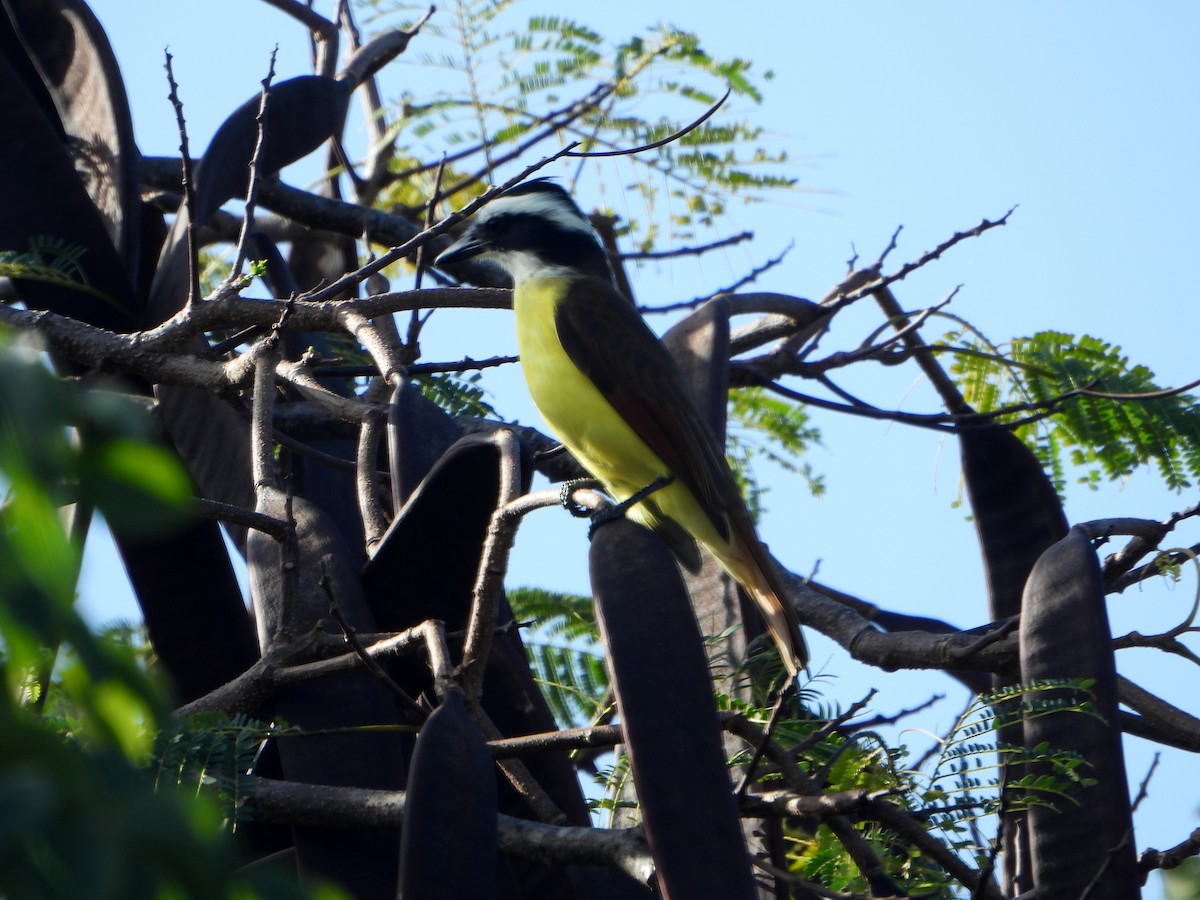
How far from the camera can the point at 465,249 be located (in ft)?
16.8

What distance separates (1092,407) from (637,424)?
1941mm

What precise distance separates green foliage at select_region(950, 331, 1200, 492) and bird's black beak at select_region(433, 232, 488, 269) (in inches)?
71.2

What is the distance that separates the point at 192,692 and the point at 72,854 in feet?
8.87

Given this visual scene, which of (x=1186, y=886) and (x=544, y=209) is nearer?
(x=1186, y=886)

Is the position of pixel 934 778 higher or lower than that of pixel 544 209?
lower

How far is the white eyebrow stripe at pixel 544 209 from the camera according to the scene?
16.3 ft

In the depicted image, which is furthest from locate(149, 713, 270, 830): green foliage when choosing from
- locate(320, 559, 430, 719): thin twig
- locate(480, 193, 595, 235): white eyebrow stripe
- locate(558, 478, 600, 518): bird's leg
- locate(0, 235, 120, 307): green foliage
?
locate(480, 193, 595, 235): white eyebrow stripe

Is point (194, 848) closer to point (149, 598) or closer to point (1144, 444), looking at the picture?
point (149, 598)

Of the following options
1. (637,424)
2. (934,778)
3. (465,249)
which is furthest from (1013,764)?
(465,249)

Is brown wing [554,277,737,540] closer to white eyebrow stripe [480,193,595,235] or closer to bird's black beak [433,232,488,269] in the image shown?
white eyebrow stripe [480,193,595,235]

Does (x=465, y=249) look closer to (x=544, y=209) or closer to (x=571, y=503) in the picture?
(x=544, y=209)

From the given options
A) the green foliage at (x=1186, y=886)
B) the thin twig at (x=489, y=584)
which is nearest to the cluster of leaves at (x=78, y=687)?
the green foliage at (x=1186, y=886)

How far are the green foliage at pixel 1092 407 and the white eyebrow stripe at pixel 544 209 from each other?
1.51 m

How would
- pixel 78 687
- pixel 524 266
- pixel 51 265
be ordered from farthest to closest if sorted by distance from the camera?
pixel 524 266 → pixel 51 265 → pixel 78 687
